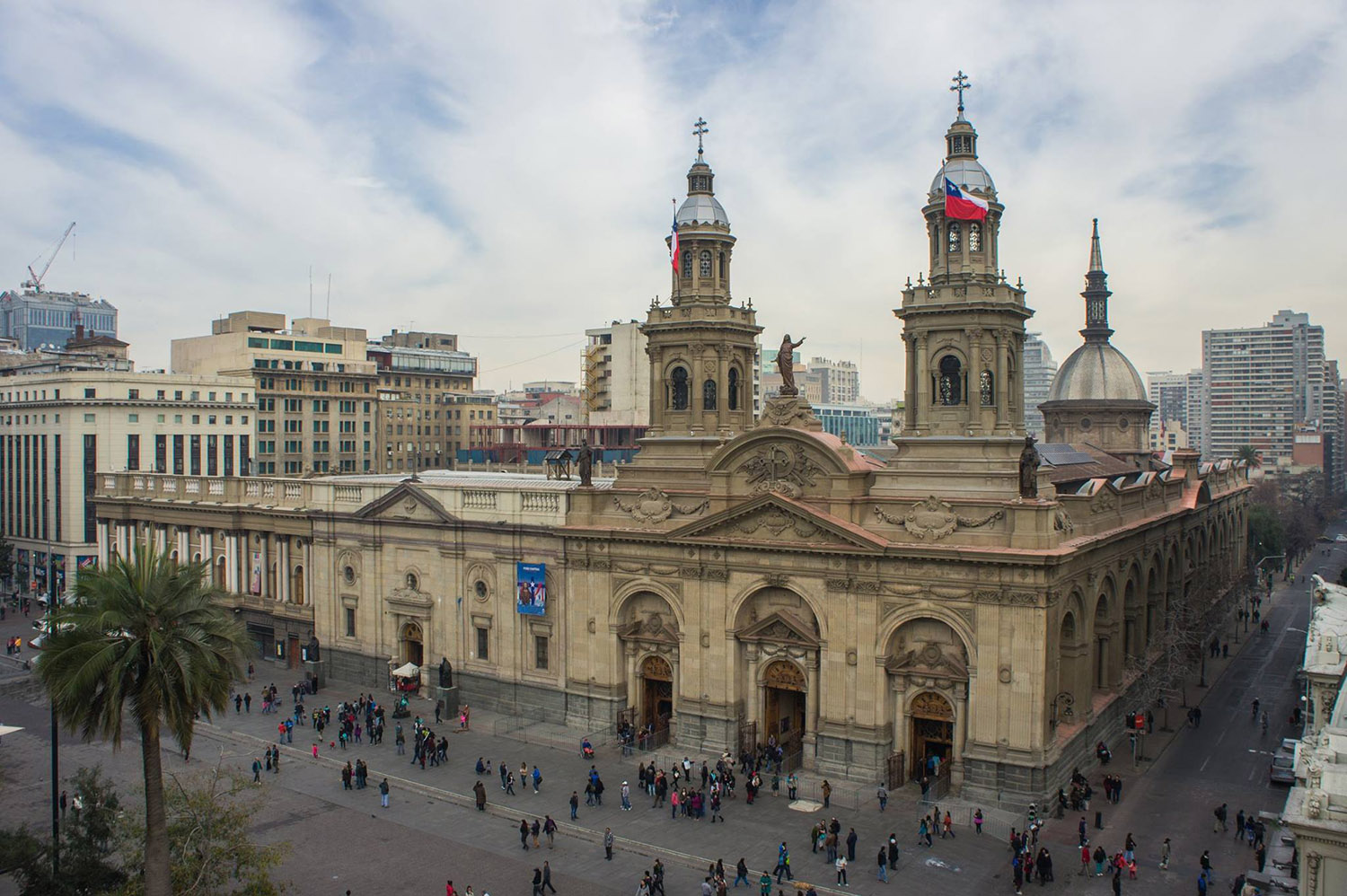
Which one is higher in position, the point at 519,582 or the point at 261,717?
the point at 519,582

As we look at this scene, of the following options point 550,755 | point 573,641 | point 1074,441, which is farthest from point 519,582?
point 1074,441

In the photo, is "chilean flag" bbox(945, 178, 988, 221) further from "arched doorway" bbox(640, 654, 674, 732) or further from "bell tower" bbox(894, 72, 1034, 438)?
"arched doorway" bbox(640, 654, 674, 732)

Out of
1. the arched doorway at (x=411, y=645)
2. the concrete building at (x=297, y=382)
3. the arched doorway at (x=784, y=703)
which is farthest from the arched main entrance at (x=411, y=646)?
the concrete building at (x=297, y=382)

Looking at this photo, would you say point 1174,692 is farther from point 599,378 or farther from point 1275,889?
point 599,378

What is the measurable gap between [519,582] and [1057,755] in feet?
87.3

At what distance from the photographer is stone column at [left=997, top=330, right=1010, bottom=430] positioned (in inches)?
1882

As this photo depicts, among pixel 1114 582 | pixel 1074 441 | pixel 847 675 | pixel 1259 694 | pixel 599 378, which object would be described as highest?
pixel 599 378

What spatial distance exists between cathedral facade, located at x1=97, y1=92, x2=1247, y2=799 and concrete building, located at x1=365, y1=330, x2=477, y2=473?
258 ft

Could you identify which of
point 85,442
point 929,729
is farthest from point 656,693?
point 85,442

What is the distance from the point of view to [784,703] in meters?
49.7

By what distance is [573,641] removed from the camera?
2128 inches

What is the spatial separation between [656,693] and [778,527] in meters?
11.4

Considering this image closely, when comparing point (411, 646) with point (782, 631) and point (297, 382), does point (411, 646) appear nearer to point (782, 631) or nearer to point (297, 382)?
point (782, 631)

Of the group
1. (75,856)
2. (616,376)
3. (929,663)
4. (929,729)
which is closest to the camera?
(75,856)
